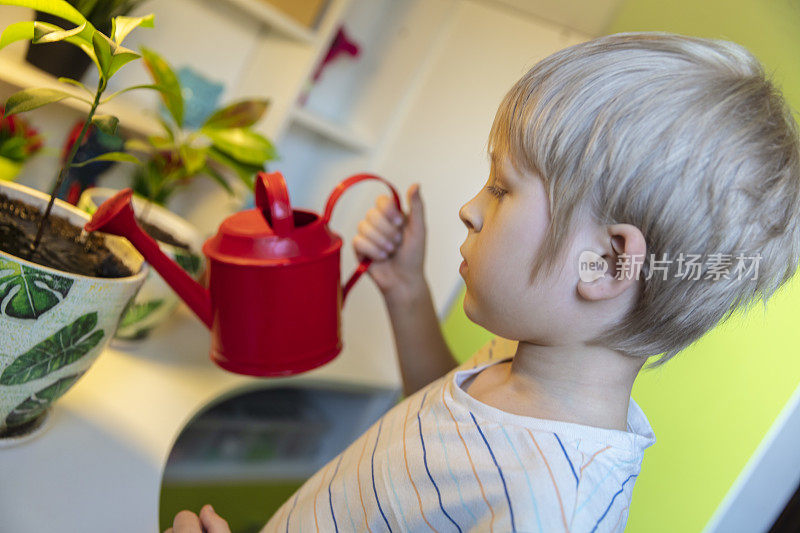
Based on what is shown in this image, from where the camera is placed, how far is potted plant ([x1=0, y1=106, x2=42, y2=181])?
93cm

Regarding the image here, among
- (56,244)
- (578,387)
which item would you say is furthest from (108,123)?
(578,387)

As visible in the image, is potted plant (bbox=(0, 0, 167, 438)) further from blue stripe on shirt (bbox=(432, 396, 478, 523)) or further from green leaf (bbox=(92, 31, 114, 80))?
blue stripe on shirt (bbox=(432, 396, 478, 523))

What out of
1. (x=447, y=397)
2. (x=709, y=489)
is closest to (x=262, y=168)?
(x=447, y=397)

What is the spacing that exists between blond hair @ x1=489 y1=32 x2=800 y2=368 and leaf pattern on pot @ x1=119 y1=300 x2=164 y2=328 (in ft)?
1.90

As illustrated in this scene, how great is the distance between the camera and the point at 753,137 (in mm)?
537

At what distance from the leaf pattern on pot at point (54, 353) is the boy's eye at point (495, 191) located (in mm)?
396

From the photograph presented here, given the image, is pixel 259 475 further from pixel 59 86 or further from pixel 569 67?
pixel 569 67

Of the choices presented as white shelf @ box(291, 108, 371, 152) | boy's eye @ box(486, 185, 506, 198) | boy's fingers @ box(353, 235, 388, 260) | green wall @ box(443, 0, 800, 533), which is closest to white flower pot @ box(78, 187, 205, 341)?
boy's fingers @ box(353, 235, 388, 260)

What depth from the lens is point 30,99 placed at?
1.94 feet

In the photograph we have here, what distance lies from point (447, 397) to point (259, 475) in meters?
0.61

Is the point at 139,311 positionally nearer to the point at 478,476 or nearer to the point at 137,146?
the point at 137,146

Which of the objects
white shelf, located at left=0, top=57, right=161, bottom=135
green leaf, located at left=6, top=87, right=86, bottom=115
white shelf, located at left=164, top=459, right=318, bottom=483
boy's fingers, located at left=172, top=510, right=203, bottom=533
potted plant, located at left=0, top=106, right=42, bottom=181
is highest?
green leaf, located at left=6, top=87, right=86, bottom=115

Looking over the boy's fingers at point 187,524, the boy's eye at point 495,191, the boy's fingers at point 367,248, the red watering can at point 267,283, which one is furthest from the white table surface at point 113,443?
the boy's eye at point 495,191

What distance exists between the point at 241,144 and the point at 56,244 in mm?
394
